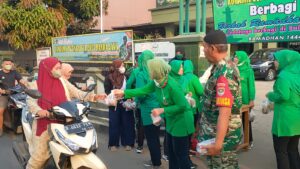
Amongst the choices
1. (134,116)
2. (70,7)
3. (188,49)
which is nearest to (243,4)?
(188,49)

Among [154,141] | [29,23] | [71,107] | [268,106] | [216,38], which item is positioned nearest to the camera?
[216,38]

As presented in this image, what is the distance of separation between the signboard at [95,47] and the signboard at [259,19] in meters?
2.87

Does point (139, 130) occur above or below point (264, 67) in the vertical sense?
below

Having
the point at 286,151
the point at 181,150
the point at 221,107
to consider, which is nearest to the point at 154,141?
the point at 181,150

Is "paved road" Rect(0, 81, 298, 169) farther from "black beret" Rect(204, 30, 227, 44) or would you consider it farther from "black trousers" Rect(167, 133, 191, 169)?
"black beret" Rect(204, 30, 227, 44)

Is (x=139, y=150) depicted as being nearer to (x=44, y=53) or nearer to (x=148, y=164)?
(x=148, y=164)

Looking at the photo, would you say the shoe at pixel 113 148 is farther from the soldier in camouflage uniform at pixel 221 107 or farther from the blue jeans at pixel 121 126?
the soldier in camouflage uniform at pixel 221 107

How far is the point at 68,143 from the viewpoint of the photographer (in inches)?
154

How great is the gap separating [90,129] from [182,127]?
3.44 ft

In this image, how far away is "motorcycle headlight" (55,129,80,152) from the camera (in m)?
3.87

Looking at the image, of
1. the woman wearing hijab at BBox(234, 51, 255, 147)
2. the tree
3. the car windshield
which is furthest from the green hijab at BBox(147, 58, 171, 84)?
the car windshield

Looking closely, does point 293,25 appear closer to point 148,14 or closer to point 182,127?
point 182,127

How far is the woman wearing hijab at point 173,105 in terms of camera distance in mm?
4277

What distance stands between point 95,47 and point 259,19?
4.87 m
